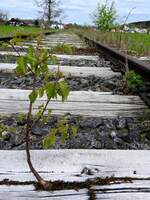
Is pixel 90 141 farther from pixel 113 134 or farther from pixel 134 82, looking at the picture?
pixel 134 82

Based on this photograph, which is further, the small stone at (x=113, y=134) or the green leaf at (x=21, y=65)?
the small stone at (x=113, y=134)

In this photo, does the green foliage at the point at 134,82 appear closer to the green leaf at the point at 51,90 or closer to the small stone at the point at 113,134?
the small stone at the point at 113,134

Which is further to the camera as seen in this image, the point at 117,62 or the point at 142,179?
the point at 117,62

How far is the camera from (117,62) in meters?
5.50

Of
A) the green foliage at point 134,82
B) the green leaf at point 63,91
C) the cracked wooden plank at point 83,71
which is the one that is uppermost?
the green leaf at point 63,91

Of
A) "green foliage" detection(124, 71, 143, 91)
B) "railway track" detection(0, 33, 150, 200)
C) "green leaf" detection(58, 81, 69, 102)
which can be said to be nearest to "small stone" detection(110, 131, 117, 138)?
"railway track" detection(0, 33, 150, 200)

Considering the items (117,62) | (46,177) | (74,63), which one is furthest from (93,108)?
(74,63)

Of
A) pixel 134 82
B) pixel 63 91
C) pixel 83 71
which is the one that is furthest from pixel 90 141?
pixel 83 71

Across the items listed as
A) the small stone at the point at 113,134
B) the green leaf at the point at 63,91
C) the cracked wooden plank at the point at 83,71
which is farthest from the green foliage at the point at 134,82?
the green leaf at the point at 63,91

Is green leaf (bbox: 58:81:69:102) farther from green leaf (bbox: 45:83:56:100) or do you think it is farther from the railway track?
the railway track

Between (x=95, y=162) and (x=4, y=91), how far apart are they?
1804 millimetres

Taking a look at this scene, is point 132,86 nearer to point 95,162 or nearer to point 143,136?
point 143,136

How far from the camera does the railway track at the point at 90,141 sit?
59.7 inches

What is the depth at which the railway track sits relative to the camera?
152cm
